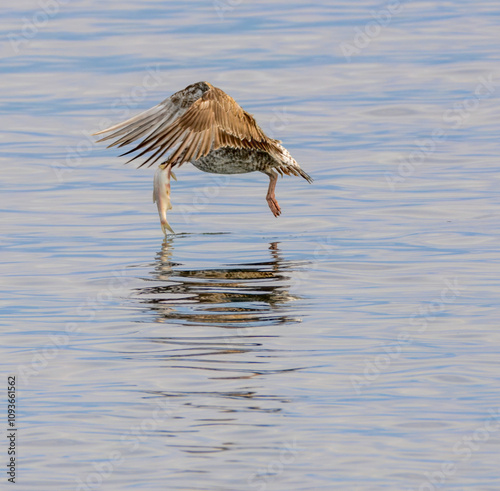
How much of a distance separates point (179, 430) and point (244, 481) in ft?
3.11

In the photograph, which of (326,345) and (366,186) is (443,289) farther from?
(366,186)

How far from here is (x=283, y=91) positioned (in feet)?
88.9

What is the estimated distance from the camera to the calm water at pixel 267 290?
Answer: 8.73 meters

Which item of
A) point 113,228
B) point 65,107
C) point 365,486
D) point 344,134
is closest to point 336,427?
point 365,486

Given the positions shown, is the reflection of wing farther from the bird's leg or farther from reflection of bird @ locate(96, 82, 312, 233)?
the bird's leg
